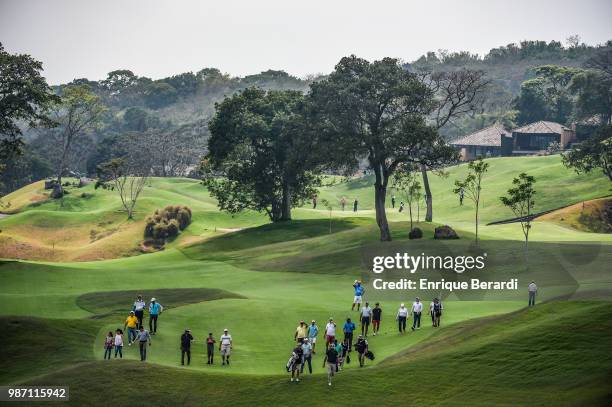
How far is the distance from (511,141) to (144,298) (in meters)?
120

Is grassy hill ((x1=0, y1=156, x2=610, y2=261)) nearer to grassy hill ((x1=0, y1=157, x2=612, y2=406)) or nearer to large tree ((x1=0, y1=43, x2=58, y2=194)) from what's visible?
Answer: grassy hill ((x1=0, y1=157, x2=612, y2=406))

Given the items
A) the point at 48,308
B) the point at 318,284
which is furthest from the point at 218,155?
the point at 48,308

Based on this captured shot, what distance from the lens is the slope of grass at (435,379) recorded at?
38.7 m

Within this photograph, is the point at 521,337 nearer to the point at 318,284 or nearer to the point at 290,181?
the point at 318,284

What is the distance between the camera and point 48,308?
209 ft

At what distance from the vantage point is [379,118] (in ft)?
303

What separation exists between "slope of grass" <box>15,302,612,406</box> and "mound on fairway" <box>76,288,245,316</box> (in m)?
18.6

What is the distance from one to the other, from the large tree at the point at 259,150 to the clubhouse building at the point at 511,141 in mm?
59078

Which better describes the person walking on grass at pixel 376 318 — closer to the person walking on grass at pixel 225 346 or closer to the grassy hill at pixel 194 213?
the person walking on grass at pixel 225 346

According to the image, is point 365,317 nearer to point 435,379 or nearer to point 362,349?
point 362,349

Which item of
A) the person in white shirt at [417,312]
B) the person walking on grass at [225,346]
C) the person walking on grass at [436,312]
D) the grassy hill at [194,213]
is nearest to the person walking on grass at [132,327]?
the person walking on grass at [225,346]

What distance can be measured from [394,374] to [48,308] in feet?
104

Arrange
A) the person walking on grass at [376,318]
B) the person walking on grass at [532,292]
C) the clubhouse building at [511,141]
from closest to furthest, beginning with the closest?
the person walking on grass at [376,318] < the person walking on grass at [532,292] < the clubhouse building at [511,141]

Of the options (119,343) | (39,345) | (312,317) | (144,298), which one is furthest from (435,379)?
(144,298)
